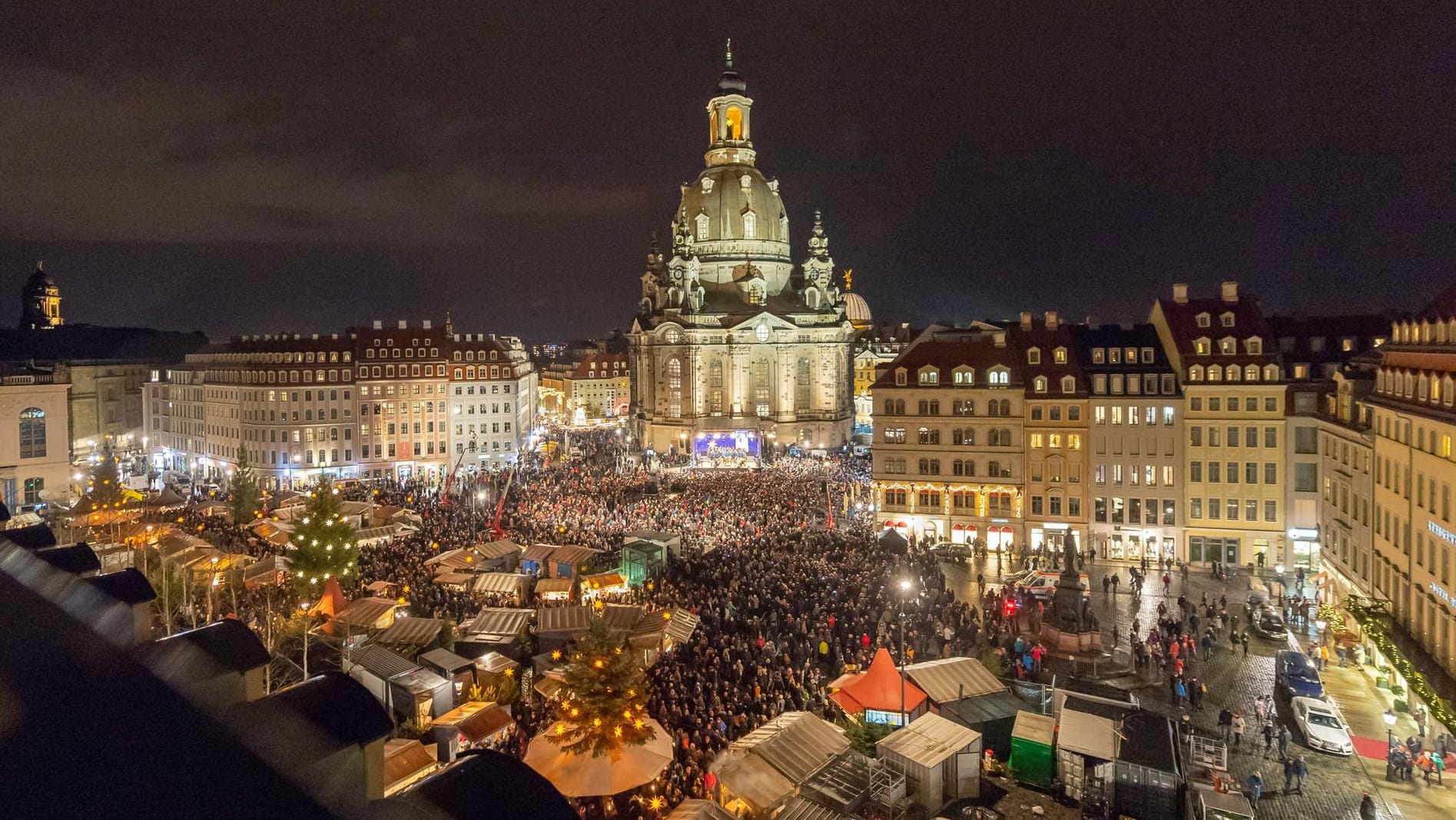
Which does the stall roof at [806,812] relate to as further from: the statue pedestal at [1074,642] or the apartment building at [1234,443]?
the apartment building at [1234,443]

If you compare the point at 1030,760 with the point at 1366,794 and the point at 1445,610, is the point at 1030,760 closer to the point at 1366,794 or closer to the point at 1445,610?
the point at 1366,794

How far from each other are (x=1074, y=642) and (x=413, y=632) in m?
23.0

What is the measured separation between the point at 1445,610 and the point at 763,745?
21135 mm

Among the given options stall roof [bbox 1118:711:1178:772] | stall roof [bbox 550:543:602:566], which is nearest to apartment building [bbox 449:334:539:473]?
stall roof [bbox 550:543:602:566]

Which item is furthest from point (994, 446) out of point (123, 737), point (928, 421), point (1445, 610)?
point (123, 737)

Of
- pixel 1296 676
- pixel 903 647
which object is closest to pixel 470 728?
pixel 903 647

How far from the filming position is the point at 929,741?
20.0 meters

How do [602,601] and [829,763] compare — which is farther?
[602,601]

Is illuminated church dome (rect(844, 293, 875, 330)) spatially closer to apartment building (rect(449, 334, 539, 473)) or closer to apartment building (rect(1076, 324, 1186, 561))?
apartment building (rect(449, 334, 539, 473))

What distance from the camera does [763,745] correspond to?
63.6 feet

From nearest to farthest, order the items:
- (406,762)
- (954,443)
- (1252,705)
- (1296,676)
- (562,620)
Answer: (406,762) < (1252,705) < (1296,676) < (562,620) < (954,443)

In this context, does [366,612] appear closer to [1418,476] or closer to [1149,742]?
[1149,742]

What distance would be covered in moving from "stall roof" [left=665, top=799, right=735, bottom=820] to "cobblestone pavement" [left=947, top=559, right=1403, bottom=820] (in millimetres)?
12518

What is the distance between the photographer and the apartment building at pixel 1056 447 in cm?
4809
